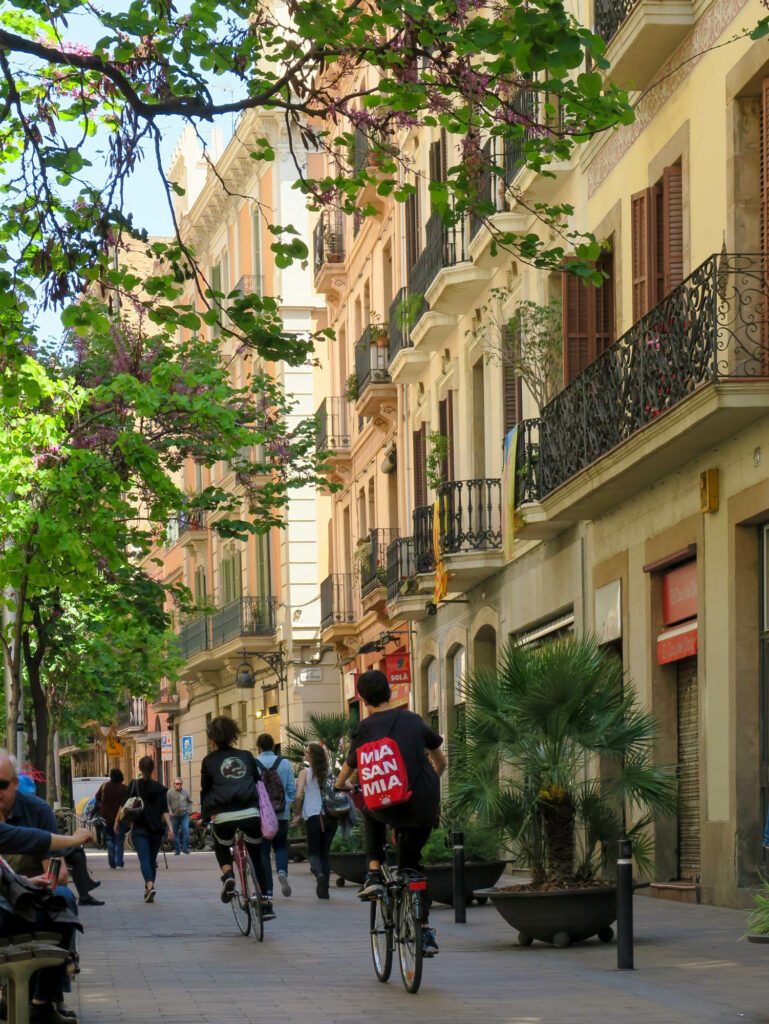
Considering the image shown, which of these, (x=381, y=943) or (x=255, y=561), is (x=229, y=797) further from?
(x=255, y=561)

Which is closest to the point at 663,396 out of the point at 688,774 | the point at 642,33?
the point at 642,33

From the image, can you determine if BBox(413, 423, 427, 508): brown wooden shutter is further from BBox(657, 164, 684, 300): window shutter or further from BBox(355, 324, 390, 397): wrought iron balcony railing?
BBox(657, 164, 684, 300): window shutter

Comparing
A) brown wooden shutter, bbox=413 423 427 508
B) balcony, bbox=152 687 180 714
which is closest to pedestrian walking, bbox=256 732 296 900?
brown wooden shutter, bbox=413 423 427 508

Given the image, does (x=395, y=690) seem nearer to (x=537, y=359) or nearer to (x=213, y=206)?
(x=537, y=359)

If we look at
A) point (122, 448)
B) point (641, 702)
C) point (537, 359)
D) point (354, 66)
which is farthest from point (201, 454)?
point (354, 66)

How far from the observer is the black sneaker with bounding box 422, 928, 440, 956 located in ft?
41.0

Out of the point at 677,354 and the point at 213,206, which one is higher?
the point at 213,206

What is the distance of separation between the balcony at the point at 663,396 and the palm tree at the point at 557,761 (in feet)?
10.2

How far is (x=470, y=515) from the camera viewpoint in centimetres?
3105

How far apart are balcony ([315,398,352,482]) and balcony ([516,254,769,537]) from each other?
21.9 meters

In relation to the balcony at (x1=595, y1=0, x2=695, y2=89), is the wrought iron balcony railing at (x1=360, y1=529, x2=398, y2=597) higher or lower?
lower

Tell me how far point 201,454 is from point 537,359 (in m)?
7.06

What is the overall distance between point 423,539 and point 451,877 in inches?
576

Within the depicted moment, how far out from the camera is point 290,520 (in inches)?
2098
